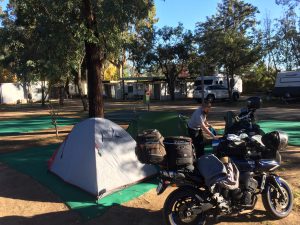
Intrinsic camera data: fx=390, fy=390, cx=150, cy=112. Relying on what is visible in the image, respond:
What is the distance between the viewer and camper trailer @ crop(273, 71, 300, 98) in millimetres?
28281

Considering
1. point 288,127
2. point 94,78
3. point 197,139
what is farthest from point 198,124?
point 288,127

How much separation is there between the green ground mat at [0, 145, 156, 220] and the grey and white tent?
117mm

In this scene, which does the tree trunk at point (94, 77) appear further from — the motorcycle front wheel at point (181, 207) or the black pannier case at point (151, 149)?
the motorcycle front wheel at point (181, 207)

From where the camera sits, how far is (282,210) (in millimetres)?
5289

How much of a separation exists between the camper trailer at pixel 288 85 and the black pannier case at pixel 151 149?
2571cm

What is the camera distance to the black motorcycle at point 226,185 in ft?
15.4

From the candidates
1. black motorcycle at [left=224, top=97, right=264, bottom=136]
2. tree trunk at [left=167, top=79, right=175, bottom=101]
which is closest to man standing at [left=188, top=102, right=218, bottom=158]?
black motorcycle at [left=224, top=97, right=264, bottom=136]

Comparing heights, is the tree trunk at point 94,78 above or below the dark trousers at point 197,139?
above

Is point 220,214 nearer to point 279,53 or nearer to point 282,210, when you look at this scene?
point 282,210

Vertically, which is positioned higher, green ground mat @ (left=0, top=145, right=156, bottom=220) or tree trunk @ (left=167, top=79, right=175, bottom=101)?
tree trunk @ (left=167, top=79, right=175, bottom=101)

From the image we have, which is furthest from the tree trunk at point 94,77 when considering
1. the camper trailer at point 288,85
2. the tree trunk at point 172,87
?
the tree trunk at point 172,87

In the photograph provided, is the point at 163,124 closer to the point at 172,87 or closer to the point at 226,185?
the point at 226,185

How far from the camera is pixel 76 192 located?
21.8 ft

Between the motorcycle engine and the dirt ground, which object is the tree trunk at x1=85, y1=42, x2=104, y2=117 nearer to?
the dirt ground
